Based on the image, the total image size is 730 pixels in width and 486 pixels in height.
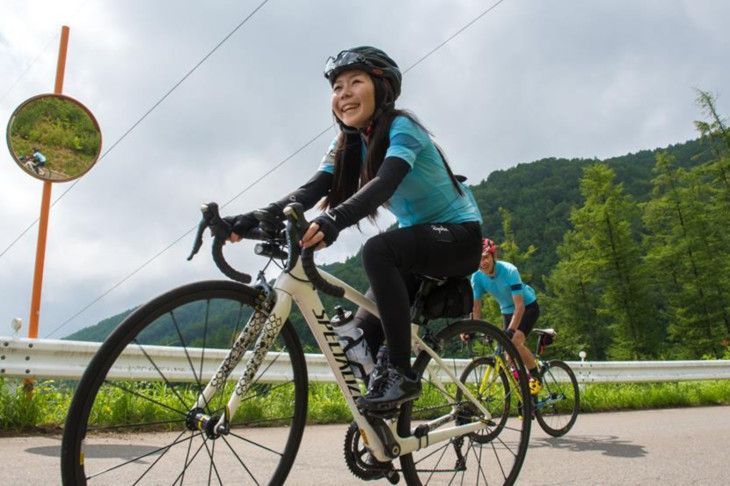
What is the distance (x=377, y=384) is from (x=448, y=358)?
0.75m

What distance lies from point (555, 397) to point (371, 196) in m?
5.35

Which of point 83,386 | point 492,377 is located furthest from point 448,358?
point 83,386

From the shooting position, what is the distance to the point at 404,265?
2.60 m

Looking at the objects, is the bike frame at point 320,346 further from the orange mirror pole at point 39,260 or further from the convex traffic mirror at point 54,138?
the convex traffic mirror at point 54,138

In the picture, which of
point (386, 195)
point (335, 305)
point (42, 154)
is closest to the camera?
point (386, 195)

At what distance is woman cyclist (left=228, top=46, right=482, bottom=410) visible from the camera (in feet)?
8.08

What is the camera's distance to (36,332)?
192 inches

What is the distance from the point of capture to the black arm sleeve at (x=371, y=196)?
7.07 feet

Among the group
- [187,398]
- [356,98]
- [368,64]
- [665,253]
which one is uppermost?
[665,253]

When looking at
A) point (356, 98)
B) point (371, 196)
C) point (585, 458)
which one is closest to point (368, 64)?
point (356, 98)

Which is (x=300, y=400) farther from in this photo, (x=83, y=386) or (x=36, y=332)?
(x=36, y=332)

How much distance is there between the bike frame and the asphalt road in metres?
0.72

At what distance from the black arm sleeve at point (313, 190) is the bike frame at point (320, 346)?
57 centimetres

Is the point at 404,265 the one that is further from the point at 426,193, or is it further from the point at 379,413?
the point at 379,413
